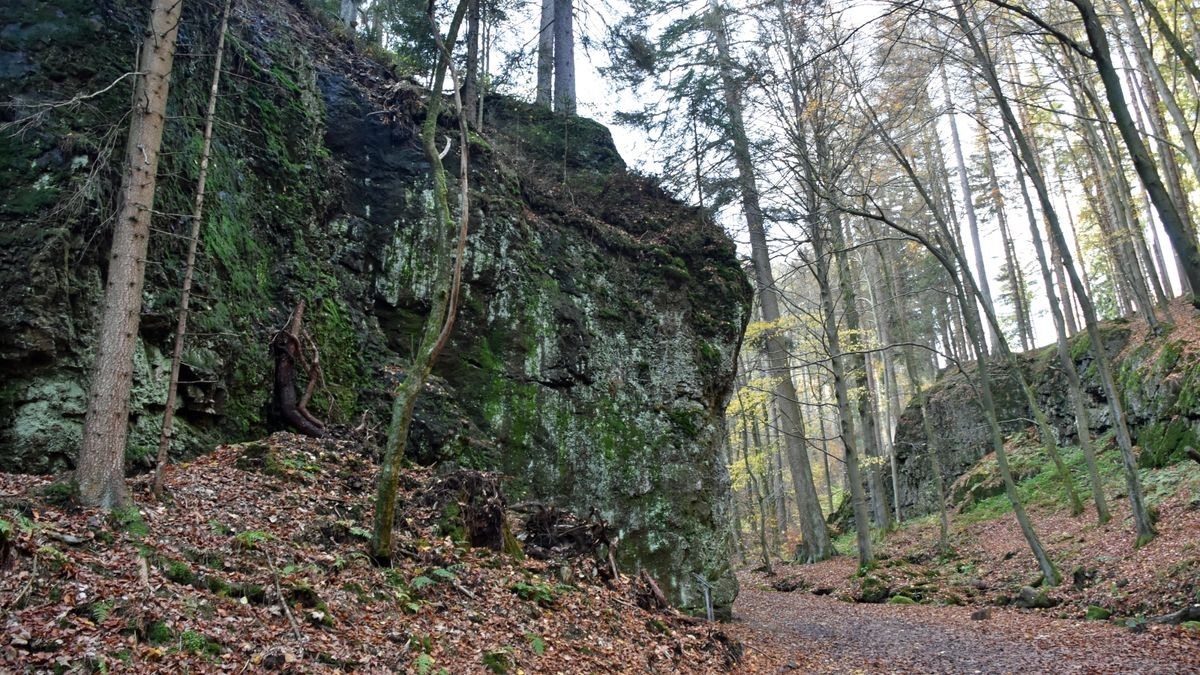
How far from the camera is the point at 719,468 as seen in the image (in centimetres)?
1232

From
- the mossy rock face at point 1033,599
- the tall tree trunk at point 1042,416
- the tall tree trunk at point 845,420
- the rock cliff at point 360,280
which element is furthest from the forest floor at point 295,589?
the tall tree trunk at point 1042,416

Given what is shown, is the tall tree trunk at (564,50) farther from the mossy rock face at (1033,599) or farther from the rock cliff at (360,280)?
the mossy rock face at (1033,599)

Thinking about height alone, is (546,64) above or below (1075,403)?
above

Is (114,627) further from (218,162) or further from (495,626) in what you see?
(218,162)

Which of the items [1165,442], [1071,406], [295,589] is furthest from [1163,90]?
[295,589]

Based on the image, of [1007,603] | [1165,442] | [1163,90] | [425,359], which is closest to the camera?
[425,359]

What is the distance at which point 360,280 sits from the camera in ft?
35.8

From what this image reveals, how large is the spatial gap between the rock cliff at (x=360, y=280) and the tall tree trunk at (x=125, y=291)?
466 mm

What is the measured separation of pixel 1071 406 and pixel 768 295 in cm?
1083

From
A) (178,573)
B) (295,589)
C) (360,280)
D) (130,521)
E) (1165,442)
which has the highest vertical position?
(360,280)

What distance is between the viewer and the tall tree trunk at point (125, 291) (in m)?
5.41

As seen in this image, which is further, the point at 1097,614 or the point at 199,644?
the point at 1097,614

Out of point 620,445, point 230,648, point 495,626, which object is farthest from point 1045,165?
point 230,648

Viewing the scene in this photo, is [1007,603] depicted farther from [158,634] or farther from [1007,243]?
[1007,243]
